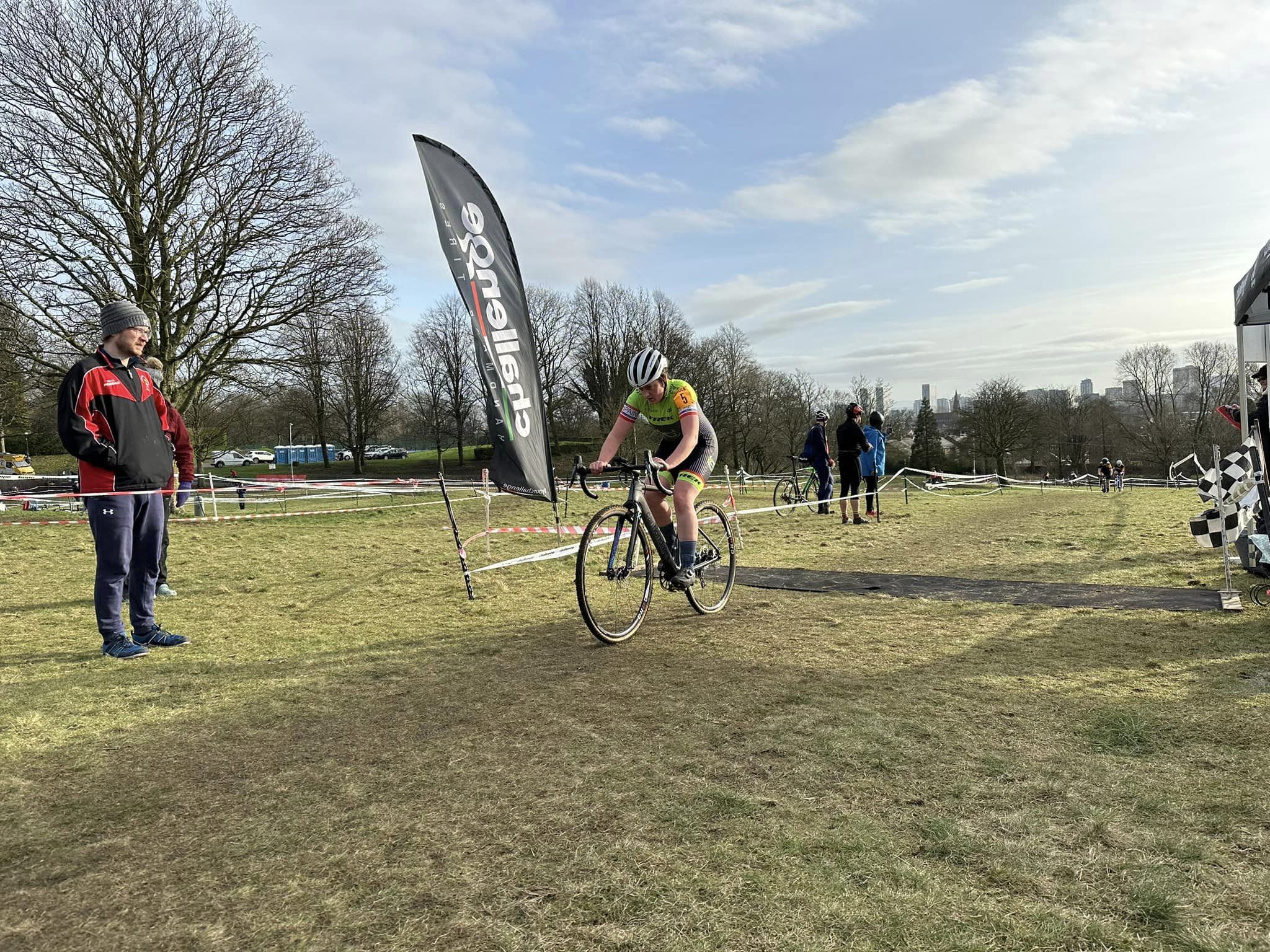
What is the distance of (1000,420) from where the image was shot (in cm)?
6225

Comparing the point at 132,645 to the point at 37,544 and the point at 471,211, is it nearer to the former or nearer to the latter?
the point at 471,211

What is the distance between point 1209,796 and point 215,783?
384 cm

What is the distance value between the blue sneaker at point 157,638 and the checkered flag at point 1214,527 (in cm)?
823

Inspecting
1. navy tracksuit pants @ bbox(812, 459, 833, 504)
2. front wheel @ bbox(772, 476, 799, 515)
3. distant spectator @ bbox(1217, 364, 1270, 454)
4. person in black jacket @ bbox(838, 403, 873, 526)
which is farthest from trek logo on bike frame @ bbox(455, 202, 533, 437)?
front wheel @ bbox(772, 476, 799, 515)

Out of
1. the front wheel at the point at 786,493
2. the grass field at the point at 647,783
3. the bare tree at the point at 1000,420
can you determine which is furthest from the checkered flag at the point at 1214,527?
the bare tree at the point at 1000,420

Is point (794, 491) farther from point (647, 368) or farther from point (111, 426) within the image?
point (111, 426)

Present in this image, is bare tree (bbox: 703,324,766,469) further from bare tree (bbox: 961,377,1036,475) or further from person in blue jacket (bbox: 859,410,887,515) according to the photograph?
person in blue jacket (bbox: 859,410,887,515)

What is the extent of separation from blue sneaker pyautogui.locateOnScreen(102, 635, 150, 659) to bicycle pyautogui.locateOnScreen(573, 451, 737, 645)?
297cm

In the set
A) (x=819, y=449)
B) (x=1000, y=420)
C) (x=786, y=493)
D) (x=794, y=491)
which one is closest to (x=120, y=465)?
(x=819, y=449)

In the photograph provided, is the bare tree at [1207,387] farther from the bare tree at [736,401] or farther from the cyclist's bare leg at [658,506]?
the cyclist's bare leg at [658,506]

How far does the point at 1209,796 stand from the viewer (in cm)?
265

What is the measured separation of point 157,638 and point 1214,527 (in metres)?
8.68

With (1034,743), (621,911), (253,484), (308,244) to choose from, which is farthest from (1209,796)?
(308,244)

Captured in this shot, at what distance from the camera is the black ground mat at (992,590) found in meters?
6.05
